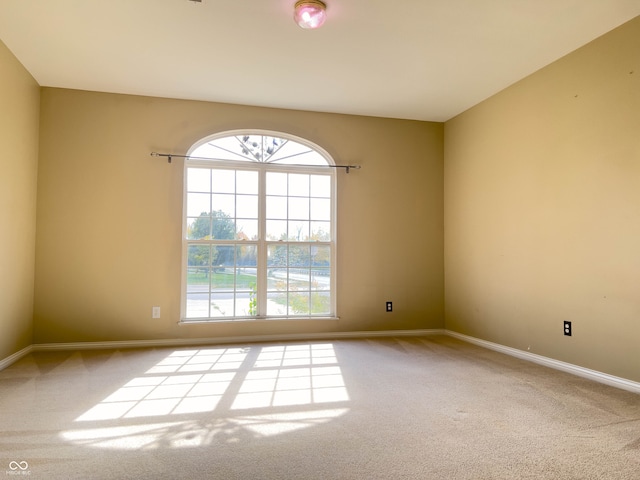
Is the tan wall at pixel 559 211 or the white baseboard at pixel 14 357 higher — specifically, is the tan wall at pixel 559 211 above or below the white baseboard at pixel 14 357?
above

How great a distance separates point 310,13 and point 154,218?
2614mm

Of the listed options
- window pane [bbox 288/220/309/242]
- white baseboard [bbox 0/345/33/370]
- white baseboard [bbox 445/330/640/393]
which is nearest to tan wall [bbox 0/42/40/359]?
white baseboard [bbox 0/345/33/370]

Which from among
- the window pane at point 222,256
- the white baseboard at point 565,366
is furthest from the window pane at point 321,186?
the white baseboard at point 565,366

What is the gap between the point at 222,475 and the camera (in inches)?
66.6

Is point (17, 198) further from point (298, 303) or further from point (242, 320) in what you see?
A: point (298, 303)

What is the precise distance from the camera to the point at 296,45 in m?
3.17

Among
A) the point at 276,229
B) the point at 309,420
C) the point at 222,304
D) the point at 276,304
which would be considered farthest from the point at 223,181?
the point at 309,420

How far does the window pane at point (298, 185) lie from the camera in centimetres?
462

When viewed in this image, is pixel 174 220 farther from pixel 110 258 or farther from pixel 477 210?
pixel 477 210

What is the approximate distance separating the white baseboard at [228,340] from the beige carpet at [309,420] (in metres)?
0.34

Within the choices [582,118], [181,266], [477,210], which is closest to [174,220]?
[181,266]

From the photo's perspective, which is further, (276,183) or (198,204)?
(276,183)

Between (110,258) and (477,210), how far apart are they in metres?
4.00

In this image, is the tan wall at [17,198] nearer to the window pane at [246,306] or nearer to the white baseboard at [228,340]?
the white baseboard at [228,340]
